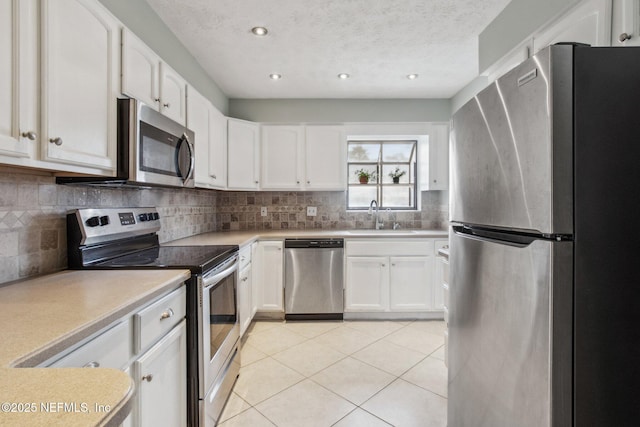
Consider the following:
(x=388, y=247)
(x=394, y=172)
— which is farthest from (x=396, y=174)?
(x=388, y=247)

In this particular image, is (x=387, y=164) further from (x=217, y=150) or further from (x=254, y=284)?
(x=254, y=284)

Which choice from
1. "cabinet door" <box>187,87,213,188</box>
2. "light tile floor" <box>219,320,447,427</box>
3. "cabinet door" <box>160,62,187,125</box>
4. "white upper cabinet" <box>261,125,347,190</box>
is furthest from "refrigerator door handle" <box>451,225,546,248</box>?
"white upper cabinet" <box>261,125,347,190</box>

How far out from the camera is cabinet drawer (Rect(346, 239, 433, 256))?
10.6 ft

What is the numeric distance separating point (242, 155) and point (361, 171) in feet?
5.00

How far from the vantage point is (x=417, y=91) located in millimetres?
3518

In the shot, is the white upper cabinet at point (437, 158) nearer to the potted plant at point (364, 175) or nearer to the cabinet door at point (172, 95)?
the potted plant at point (364, 175)

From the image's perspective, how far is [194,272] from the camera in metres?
1.47

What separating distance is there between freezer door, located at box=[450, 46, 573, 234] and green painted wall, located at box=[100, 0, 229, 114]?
1.93m

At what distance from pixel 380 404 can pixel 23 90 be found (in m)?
2.23

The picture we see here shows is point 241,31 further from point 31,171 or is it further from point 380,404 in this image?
point 380,404

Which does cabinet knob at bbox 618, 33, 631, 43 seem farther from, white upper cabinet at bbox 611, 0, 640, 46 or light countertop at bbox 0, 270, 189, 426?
light countertop at bbox 0, 270, 189, 426

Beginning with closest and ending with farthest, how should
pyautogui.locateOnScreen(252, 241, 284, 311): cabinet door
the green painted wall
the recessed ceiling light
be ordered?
the green painted wall
the recessed ceiling light
pyautogui.locateOnScreen(252, 241, 284, 311): cabinet door

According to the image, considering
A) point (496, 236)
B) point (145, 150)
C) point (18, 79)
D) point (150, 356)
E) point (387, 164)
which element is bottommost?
point (150, 356)

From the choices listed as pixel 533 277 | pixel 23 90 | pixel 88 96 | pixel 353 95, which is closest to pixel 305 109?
pixel 353 95
